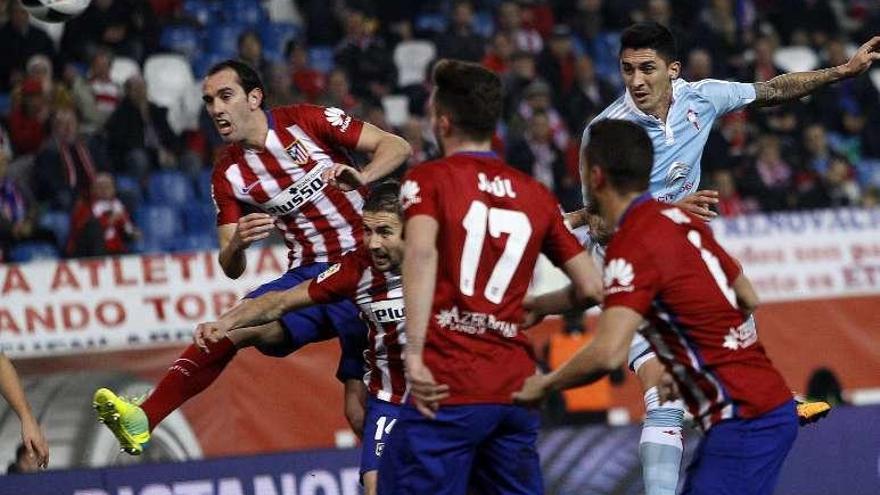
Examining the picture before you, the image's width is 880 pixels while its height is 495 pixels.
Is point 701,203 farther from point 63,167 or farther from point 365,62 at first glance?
point 365,62

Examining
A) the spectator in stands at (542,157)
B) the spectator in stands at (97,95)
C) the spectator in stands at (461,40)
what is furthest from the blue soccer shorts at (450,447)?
the spectator in stands at (461,40)

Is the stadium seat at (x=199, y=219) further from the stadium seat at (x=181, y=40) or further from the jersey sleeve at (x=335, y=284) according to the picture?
the jersey sleeve at (x=335, y=284)

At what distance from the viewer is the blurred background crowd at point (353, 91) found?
15.1 meters

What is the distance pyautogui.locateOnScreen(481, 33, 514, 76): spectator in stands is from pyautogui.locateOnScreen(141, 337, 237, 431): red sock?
9.02 m

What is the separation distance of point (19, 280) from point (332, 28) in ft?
20.3

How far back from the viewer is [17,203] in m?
14.7

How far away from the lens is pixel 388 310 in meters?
7.98

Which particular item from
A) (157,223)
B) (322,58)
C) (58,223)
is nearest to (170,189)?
(157,223)

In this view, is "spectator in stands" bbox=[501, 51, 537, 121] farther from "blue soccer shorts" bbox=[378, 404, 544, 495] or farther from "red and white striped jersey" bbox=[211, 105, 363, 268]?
"blue soccer shorts" bbox=[378, 404, 544, 495]

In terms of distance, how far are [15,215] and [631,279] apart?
32.4 feet

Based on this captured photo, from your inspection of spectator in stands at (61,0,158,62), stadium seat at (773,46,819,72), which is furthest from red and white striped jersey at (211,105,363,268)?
stadium seat at (773,46,819,72)

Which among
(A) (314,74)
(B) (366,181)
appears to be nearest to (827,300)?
(A) (314,74)

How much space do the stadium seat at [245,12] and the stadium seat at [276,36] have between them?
0.45 feet

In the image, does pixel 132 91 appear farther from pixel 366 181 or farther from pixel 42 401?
pixel 366 181
